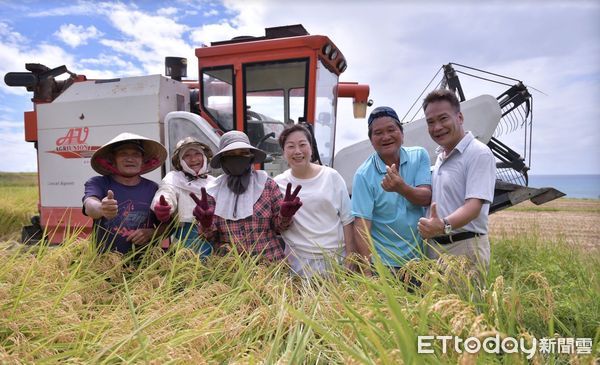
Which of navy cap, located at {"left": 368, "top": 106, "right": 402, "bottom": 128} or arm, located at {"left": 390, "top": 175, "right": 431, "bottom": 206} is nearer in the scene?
arm, located at {"left": 390, "top": 175, "right": 431, "bottom": 206}

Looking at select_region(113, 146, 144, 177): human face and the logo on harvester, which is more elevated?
the logo on harvester

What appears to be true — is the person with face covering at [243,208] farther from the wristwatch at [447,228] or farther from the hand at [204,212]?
the wristwatch at [447,228]

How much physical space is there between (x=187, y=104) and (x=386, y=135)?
12.0ft

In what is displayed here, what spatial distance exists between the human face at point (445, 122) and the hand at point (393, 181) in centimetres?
38

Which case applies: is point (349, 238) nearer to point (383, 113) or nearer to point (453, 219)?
point (453, 219)

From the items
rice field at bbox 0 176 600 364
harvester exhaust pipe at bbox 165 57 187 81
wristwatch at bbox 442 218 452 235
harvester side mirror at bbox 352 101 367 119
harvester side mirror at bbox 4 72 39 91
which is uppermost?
harvester exhaust pipe at bbox 165 57 187 81

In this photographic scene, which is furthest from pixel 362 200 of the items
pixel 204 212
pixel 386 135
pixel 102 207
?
pixel 102 207

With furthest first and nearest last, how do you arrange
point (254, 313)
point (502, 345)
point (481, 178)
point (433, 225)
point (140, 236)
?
1. point (140, 236)
2. point (481, 178)
3. point (433, 225)
4. point (254, 313)
5. point (502, 345)

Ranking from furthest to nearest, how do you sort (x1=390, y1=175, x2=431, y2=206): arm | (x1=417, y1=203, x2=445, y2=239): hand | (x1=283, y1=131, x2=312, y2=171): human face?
1. (x1=283, y1=131, x2=312, y2=171): human face
2. (x1=390, y1=175, x2=431, y2=206): arm
3. (x1=417, y1=203, x2=445, y2=239): hand

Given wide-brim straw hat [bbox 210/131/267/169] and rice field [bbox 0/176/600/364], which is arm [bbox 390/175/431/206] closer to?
rice field [bbox 0/176/600/364]

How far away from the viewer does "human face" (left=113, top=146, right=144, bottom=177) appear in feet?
8.58

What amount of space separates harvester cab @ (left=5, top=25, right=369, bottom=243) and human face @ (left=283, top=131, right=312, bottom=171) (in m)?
1.75

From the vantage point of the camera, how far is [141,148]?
271cm

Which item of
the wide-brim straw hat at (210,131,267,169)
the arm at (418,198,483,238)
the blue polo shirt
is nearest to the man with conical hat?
the wide-brim straw hat at (210,131,267,169)
